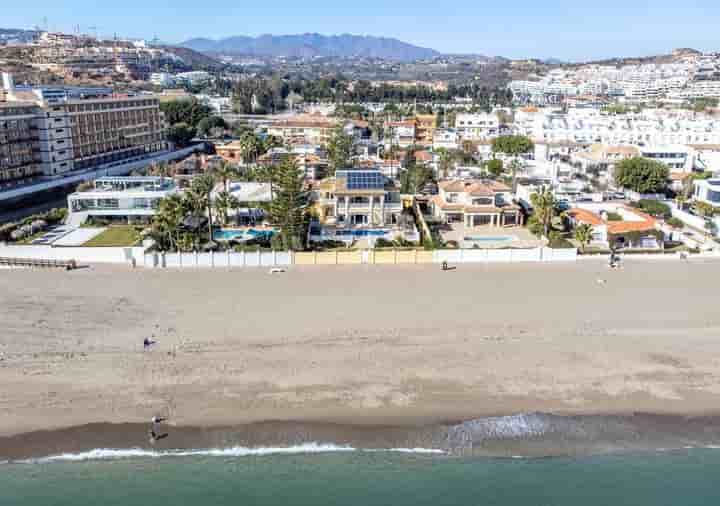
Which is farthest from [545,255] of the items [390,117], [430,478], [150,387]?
[390,117]

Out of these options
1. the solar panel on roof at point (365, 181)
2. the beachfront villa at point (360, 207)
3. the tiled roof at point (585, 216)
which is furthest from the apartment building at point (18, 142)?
the tiled roof at point (585, 216)

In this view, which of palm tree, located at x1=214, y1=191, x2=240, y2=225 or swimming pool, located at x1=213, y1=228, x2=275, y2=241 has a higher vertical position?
palm tree, located at x1=214, y1=191, x2=240, y2=225

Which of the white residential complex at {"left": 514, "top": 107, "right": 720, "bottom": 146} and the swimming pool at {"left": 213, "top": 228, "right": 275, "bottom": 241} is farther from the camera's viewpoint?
the white residential complex at {"left": 514, "top": 107, "right": 720, "bottom": 146}

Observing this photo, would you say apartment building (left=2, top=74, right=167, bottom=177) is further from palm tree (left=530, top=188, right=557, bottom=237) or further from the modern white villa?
the modern white villa

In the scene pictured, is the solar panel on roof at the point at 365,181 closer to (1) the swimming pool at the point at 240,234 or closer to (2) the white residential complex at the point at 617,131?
(1) the swimming pool at the point at 240,234

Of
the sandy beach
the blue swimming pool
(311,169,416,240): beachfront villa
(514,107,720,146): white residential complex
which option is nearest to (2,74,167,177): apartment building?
the sandy beach
